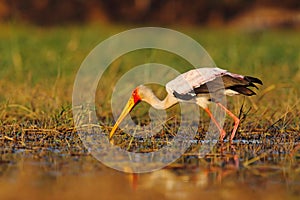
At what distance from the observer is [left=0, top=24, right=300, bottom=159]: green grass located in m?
6.91

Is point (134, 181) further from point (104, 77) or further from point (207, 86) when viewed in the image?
point (104, 77)

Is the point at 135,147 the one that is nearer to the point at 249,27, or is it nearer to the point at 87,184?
the point at 87,184

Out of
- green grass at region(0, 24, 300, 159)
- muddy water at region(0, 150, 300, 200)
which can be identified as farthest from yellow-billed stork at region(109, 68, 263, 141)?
muddy water at region(0, 150, 300, 200)

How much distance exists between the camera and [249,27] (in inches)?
716

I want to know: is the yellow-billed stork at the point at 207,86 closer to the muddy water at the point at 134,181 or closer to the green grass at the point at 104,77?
the green grass at the point at 104,77

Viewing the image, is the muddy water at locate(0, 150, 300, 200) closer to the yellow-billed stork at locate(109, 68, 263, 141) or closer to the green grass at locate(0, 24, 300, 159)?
the green grass at locate(0, 24, 300, 159)

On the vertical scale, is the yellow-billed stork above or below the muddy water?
above

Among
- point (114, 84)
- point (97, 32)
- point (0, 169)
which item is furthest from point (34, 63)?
point (0, 169)

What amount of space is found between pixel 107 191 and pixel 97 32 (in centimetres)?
1111

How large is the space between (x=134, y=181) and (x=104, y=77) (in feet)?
17.9

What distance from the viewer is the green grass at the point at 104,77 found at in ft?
22.7

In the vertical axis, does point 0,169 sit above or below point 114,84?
below

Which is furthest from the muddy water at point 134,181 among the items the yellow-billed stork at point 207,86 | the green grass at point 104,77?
the yellow-billed stork at point 207,86

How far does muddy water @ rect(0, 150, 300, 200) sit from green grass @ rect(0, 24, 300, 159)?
916mm
